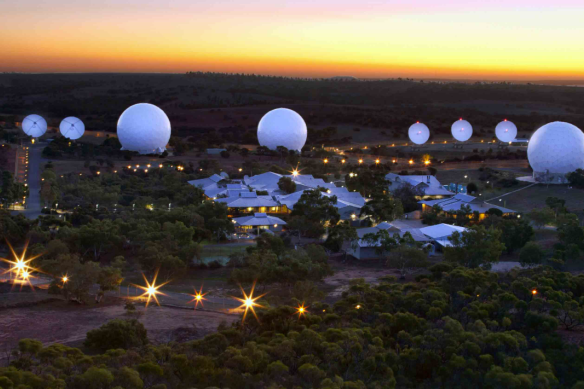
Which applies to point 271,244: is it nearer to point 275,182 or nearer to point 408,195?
point 408,195

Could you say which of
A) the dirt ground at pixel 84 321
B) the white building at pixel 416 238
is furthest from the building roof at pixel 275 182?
the dirt ground at pixel 84 321

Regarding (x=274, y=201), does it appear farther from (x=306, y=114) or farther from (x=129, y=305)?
(x=306, y=114)

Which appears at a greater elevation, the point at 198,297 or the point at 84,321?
the point at 198,297

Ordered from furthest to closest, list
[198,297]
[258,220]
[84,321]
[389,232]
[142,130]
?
[142,130], [258,220], [389,232], [198,297], [84,321]

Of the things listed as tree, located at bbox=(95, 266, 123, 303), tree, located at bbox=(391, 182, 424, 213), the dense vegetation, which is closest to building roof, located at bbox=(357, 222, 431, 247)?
tree, located at bbox=(391, 182, 424, 213)

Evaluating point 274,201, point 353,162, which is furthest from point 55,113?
point 274,201

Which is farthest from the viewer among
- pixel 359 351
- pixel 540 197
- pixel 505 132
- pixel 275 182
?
pixel 505 132

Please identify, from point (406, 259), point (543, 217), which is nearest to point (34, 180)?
point (406, 259)
